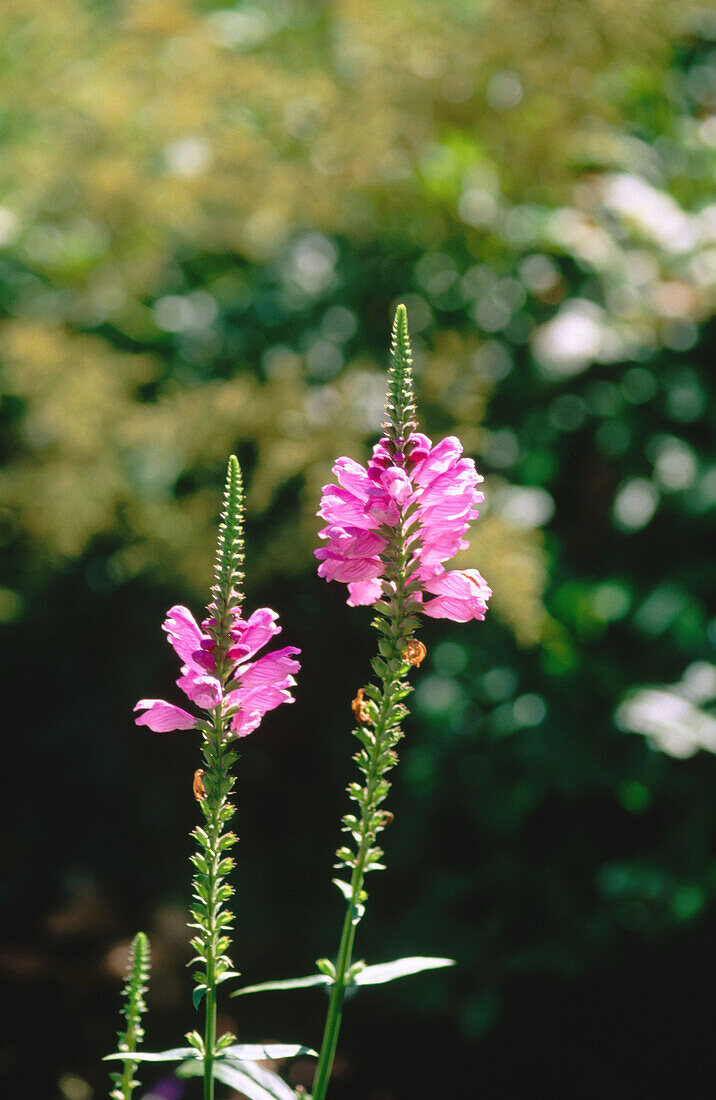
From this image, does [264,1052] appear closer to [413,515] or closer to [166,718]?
[166,718]

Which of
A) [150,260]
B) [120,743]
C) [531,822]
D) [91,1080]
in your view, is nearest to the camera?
[91,1080]

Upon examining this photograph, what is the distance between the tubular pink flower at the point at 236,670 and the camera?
2.20 ft

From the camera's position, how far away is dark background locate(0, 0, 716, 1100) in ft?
5.01

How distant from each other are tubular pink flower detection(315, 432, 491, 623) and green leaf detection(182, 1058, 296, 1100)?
41 centimetres

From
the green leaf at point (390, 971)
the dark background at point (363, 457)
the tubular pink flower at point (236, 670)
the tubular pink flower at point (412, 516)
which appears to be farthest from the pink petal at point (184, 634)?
the dark background at point (363, 457)

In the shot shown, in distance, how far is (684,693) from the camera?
1500mm

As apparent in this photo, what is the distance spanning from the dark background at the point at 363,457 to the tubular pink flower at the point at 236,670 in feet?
2.60

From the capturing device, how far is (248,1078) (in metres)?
0.75

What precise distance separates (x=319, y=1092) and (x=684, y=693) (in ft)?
3.26

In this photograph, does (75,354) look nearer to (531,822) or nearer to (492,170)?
(492,170)

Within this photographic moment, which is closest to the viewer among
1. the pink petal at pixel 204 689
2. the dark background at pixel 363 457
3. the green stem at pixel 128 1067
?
the pink petal at pixel 204 689

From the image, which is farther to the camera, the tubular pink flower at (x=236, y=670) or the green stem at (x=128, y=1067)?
the green stem at (x=128, y=1067)

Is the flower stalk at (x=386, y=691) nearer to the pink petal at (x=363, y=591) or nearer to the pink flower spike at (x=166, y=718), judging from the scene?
the pink petal at (x=363, y=591)

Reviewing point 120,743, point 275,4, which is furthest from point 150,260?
point 275,4
